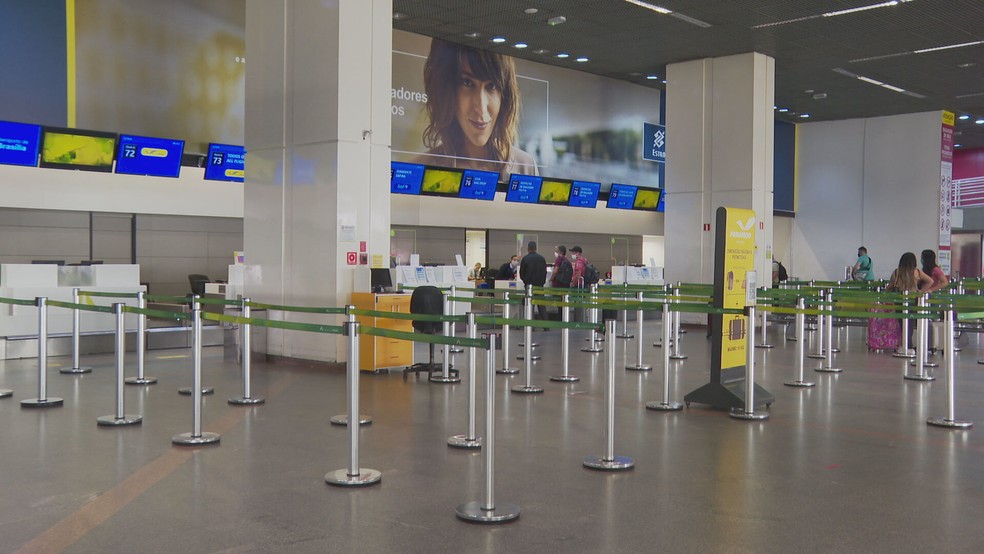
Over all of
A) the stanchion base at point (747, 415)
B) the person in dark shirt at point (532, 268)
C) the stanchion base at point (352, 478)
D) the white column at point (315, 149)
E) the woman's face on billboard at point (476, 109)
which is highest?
the woman's face on billboard at point (476, 109)

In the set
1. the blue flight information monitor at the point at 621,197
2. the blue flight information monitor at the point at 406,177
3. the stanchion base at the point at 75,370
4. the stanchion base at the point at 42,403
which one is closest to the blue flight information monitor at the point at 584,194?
the blue flight information monitor at the point at 621,197

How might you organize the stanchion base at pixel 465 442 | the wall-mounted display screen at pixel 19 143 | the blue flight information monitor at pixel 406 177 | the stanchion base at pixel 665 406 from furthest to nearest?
the blue flight information monitor at pixel 406 177 < the wall-mounted display screen at pixel 19 143 < the stanchion base at pixel 665 406 < the stanchion base at pixel 465 442

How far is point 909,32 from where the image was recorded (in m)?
15.6

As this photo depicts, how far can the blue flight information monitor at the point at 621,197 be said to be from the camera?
21656 mm

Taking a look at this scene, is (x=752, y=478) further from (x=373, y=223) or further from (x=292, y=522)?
(x=373, y=223)

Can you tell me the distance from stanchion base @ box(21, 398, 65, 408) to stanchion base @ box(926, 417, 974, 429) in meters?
7.92

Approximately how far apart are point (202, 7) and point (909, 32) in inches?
489

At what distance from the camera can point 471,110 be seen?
60.8 feet

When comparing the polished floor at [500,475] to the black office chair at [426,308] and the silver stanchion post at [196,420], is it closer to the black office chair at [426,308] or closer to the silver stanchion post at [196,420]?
the silver stanchion post at [196,420]

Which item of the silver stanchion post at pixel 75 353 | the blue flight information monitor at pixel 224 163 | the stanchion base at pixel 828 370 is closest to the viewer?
the silver stanchion post at pixel 75 353

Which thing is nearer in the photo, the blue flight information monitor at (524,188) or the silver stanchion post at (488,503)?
the silver stanchion post at (488,503)

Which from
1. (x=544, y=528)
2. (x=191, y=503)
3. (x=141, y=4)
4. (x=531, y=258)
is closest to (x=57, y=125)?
(x=141, y=4)

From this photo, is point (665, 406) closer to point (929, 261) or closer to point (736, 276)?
point (736, 276)

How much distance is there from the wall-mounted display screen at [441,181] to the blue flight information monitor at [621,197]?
4.92 metres
